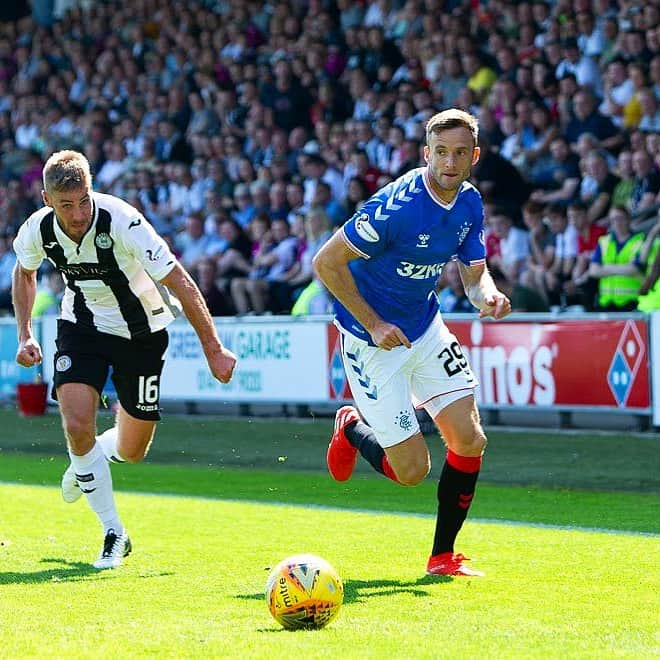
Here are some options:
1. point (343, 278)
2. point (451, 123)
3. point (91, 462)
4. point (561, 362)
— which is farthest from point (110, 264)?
point (561, 362)

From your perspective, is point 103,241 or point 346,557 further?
point 346,557

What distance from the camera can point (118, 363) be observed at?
8.24 meters

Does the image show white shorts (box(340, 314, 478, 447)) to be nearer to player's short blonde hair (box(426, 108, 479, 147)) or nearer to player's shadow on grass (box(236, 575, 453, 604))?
player's shadow on grass (box(236, 575, 453, 604))

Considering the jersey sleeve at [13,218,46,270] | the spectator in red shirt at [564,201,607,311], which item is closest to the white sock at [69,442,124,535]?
the jersey sleeve at [13,218,46,270]

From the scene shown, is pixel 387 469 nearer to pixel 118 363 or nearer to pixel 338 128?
pixel 118 363

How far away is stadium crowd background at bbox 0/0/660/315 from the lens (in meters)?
16.3

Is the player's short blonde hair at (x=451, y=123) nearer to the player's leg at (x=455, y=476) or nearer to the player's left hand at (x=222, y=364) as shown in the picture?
the player's leg at (x=455, y=476)

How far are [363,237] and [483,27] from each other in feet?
43.5

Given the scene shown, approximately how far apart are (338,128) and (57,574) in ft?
43.2

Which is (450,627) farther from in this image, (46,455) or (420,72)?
(420,72)

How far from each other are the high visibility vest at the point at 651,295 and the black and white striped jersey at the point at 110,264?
743 centimetres

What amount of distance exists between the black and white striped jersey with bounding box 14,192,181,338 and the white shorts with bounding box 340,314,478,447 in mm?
1217

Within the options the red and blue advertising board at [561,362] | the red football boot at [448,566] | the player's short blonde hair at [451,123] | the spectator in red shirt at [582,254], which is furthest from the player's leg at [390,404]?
the spectator in red shirt at [582,254]

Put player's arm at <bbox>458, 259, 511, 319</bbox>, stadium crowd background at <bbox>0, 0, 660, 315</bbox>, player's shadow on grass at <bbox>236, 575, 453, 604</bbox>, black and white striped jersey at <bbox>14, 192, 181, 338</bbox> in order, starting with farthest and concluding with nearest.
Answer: stadium crowd background at <bbox>0, 0, 660, 315</bbox> < black and white striped jersey at <bbox>14, 192, 181, 338</bbox> < player's arm at <bbox>458, 259, 511, 319</bbox> < player's shadow on grass at <bbox>236, 575, 453, 604</bbox>
